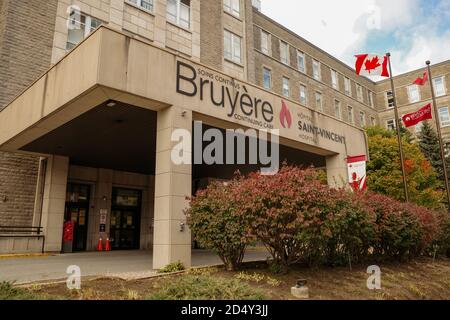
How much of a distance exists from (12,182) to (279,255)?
12.4 meters

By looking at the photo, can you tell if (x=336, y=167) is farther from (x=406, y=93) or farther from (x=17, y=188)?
(x=406, y=93)

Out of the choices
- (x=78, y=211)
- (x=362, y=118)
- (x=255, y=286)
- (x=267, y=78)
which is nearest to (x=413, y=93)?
(x=362, y=118)

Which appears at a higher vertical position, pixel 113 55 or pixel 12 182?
pixel 113 55

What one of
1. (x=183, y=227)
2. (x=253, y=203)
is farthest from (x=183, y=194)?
(x=253, y=203)

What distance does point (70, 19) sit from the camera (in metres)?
17.3

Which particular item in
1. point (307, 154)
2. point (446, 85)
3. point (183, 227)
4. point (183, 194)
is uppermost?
point (446, 85)

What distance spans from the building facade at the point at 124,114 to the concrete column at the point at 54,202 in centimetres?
5

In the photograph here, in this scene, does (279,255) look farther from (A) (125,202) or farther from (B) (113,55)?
(A) (125,202)

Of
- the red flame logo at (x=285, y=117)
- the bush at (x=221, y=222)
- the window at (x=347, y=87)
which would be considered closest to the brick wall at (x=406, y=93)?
the window at (x=347, y=87)

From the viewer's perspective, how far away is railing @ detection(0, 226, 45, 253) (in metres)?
14.3

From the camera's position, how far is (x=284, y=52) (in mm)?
34219

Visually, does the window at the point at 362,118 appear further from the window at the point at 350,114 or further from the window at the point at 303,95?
the window at the point at 303,95

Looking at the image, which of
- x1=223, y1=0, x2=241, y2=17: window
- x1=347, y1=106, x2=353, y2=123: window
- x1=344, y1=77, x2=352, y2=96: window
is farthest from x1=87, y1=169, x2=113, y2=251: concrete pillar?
x1=344, y1=77, x2=352, y2=96: window

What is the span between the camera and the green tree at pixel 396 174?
2806 centimetres
